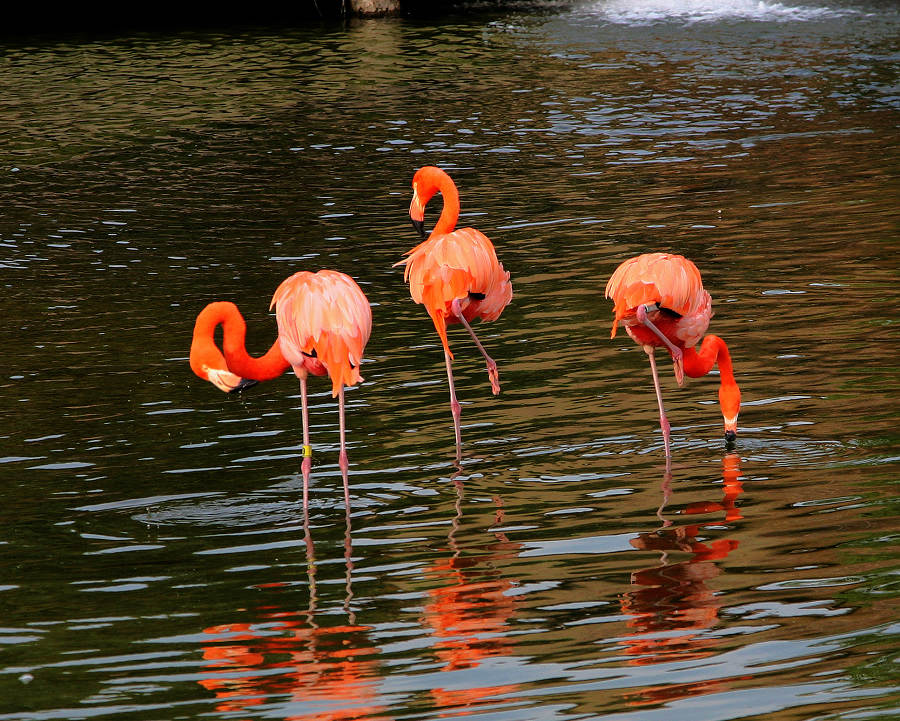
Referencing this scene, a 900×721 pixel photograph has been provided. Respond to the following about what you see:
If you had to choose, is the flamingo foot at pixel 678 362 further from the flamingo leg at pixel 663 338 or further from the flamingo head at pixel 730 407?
the flamingo head at pixel 730 407

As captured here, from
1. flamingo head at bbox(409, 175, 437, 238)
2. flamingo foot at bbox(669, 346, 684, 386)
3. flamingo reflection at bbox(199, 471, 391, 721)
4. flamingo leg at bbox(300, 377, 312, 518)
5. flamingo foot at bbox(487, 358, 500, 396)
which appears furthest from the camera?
flamingo head at bbox(409, 175, 437, 238)

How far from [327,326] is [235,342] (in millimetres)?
379

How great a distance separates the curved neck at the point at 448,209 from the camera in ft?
21.5

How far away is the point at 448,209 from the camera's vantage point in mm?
6621

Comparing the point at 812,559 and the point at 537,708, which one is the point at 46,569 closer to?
the point at 537,708

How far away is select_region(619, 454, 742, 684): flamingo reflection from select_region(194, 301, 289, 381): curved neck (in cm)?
169

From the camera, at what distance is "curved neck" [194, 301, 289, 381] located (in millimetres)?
5184

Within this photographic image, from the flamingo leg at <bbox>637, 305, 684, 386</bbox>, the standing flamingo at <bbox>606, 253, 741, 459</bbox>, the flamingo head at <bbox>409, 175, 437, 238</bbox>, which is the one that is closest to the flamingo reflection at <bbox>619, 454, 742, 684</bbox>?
the standing flamingo at <bbox>606, 253, 741, 459</bbox>

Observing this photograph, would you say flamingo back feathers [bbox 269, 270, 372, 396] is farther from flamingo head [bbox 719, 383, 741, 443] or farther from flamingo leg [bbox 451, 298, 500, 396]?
flamingo head [bbox 719, 383, 741, 443]

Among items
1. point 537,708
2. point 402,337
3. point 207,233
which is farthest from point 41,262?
point 537,708

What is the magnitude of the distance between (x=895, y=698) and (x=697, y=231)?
6.55m

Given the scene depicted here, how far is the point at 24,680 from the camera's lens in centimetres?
382

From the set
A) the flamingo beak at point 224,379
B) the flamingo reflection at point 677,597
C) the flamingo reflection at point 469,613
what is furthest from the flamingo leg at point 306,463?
the flamingo reflection at point 677,597

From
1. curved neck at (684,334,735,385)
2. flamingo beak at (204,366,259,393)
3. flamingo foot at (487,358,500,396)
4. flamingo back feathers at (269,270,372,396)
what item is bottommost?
flamingo foot at (487,358,500,396)
